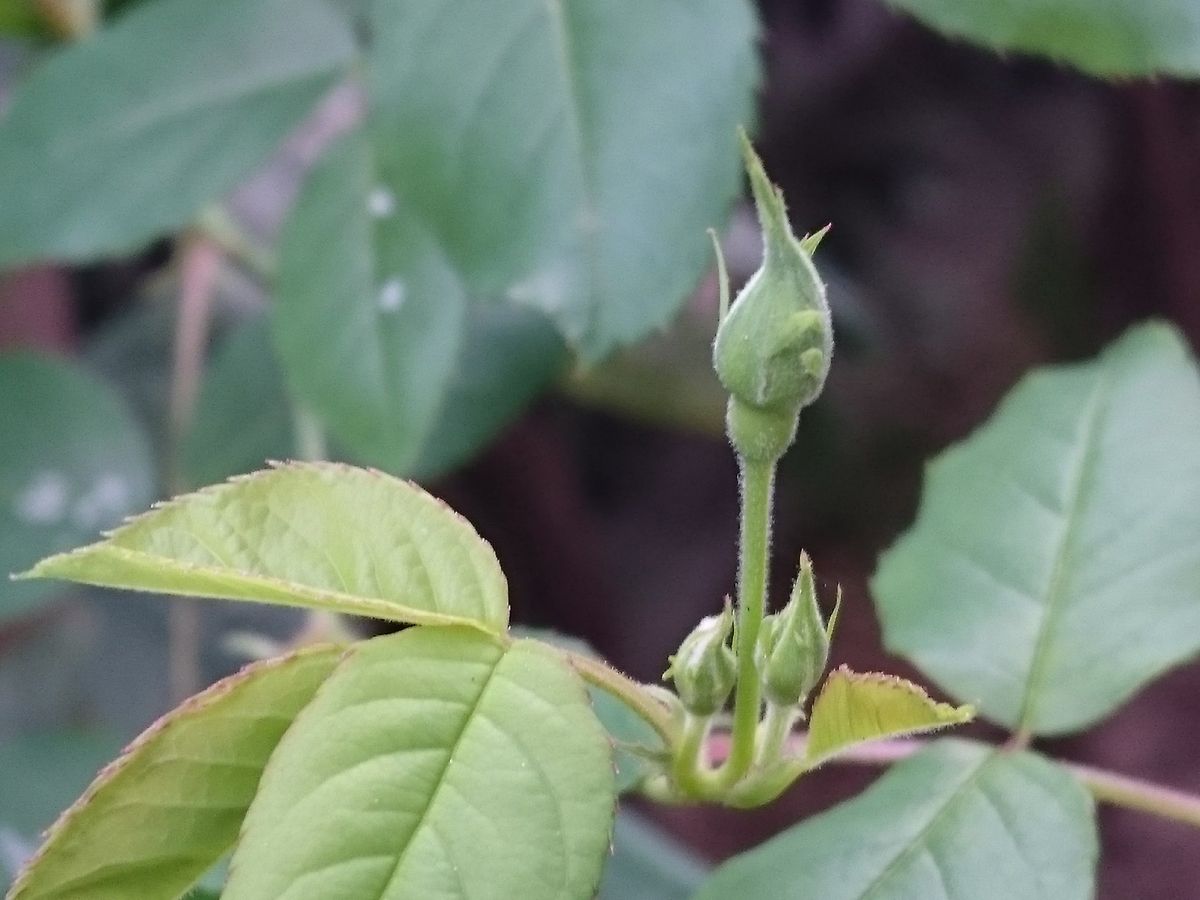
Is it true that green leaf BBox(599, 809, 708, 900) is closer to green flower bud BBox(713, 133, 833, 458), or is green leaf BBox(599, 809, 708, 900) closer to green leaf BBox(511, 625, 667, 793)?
green leaf BBox(511, 625, 667, 793)

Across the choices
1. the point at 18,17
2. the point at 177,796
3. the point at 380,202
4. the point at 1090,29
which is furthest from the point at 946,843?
the point at 18,17

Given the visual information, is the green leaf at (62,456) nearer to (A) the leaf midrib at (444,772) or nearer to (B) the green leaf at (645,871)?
(B) the green leaf at (645,871)

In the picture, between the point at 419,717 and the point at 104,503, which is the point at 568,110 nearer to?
the point at 419,717

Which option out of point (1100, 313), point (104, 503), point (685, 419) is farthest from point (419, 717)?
point (1100, 313)

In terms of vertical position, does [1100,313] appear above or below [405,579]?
below

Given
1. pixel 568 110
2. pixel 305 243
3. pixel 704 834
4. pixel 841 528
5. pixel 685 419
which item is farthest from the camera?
pixel 841 528

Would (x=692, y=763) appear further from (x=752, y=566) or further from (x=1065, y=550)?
(x=1065, y=550)

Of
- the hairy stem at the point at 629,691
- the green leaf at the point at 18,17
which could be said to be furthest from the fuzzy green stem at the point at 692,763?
the green leaf at the point at 18,17
